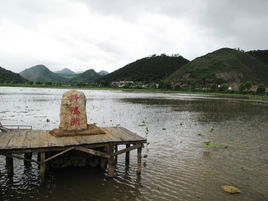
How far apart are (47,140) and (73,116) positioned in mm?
2160

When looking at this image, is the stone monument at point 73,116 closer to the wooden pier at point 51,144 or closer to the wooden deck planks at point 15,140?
the wooden pier at point 51,144

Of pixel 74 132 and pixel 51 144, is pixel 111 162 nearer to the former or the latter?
pixel 74 132

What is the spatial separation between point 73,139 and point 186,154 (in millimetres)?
8961

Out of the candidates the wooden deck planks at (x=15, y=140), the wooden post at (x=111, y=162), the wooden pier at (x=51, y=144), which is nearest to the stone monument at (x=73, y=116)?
the wooden pier at (x=51, y=144)

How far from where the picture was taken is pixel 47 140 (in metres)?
11.8

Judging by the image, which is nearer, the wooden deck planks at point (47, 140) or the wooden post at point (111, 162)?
the wooden deck planks at point (47, 140)

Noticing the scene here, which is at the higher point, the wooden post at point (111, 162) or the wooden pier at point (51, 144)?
the wooden pier at point (51, 144)

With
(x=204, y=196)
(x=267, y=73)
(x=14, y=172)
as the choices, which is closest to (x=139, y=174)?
(x=204, y=196)

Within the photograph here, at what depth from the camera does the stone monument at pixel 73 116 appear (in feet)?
43.2

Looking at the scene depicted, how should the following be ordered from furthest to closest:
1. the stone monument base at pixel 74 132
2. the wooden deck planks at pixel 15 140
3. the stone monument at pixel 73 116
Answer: the stone monument at pixel 73 116, the stone monument base at pixel 74 132, the wooden deck planks at pixel 15 140

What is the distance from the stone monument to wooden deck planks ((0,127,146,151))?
1.69 ft

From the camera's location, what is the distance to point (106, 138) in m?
12.8

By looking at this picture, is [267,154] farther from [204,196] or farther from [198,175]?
[204,196]

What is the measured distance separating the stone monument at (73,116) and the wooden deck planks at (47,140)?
1.69 feet
